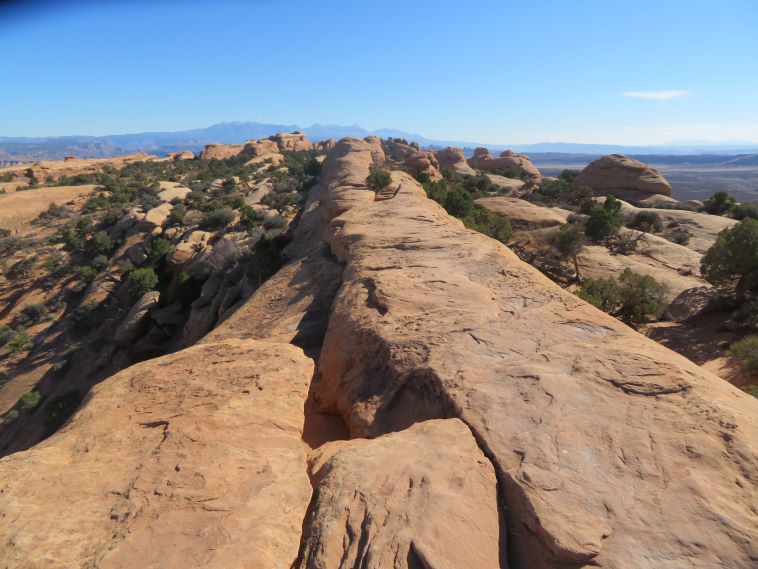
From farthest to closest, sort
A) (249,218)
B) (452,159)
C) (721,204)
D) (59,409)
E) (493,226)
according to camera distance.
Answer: (452,159)
(721,204)
(249,218)
(493,226)
(59,409)

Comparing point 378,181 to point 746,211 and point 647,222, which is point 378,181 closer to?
point 647,222

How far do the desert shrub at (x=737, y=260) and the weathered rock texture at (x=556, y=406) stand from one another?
9.09m

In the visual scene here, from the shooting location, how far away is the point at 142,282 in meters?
25.1

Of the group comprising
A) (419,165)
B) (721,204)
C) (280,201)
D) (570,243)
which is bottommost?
(280,201)

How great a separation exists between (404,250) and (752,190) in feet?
433

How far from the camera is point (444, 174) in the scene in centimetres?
4962

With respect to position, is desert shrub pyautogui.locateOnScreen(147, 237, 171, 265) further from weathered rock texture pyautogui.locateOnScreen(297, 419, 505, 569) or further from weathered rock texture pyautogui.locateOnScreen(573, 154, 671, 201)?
weathered rock texture pyautogui.locateOnScreen(573, 154, 671, 201)

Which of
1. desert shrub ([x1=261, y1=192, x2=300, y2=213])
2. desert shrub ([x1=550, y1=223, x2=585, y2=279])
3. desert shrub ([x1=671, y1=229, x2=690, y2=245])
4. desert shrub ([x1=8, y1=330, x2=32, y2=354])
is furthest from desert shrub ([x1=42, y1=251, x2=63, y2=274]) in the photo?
desert shrub ([x1=671, y1=229, x2=690, y2=245])

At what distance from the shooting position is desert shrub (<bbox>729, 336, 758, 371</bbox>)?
1005cm

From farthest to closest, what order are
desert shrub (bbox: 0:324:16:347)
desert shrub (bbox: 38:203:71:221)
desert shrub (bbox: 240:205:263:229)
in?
desert shrub (bbox: 38:203:71:221) → desert shrub (bbox: 240:205:263:229) → desert shrub (bbox: 0:324:16:347)

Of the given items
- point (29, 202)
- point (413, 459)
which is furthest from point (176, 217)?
point (413, 459)

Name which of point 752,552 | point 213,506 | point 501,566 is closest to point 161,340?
point 213,506

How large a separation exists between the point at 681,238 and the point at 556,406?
26517 millimetres

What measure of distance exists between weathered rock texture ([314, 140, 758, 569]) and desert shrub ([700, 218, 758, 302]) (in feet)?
29.8
